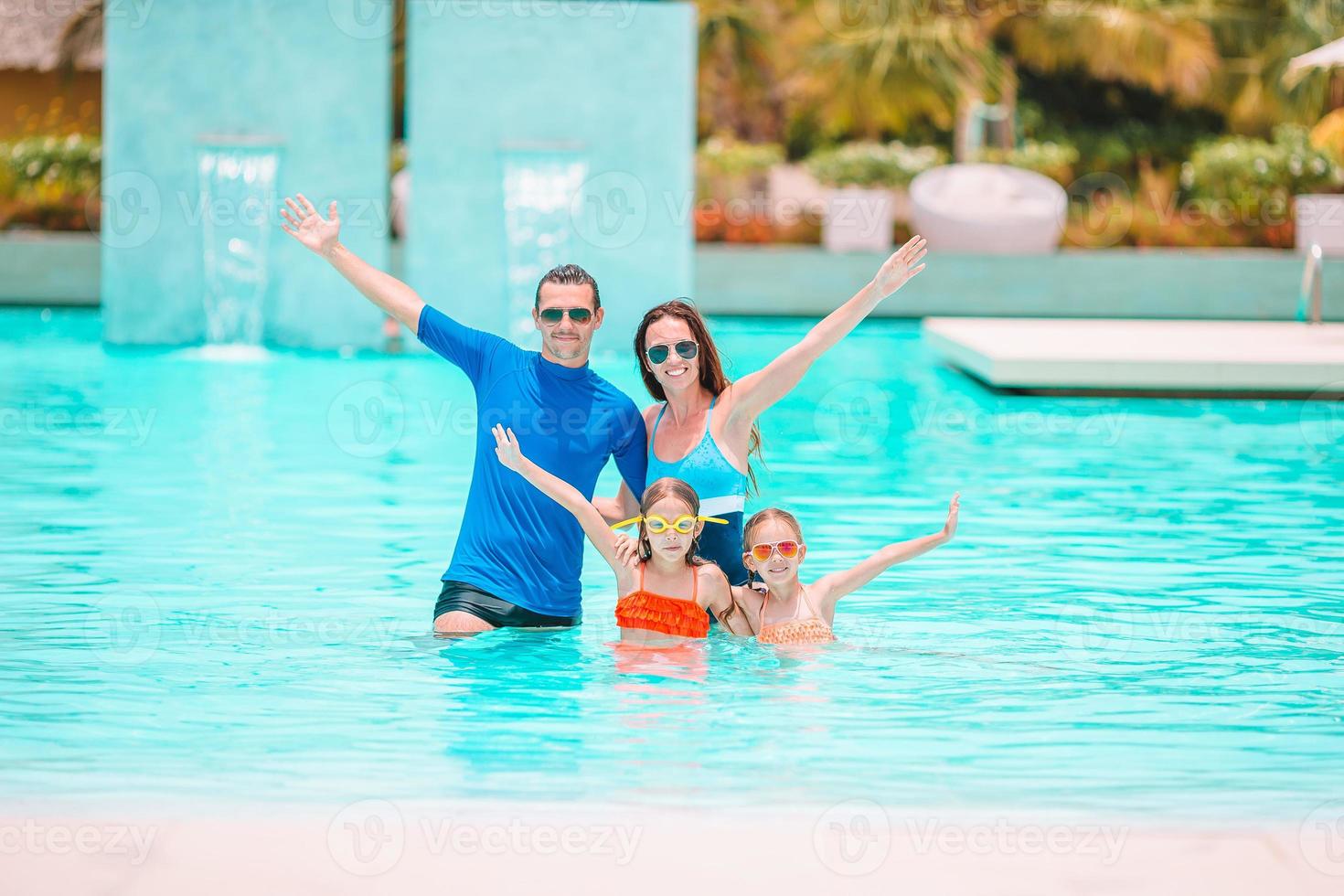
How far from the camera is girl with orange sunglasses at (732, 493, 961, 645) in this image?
236 inches

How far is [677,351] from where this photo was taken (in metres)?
5.92

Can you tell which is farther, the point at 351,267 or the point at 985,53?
the point at 985,53

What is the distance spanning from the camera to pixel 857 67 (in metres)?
30.9

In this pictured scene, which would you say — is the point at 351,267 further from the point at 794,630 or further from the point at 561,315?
the point at 794,630

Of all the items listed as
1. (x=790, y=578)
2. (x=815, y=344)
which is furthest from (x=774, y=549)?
(x=815, y=344)

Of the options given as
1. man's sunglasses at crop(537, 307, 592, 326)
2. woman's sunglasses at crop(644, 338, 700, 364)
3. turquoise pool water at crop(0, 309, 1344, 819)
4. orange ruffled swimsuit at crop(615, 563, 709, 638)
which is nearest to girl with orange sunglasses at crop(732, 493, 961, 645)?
turquoise pool water at crop(0, 309, 1344, 819)

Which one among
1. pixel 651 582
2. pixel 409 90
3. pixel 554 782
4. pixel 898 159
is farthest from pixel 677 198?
pixel 554 782

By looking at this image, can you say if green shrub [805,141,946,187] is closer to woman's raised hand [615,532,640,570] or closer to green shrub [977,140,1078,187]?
green shrub [977,140,1078,187]

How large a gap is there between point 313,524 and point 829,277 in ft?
47.2

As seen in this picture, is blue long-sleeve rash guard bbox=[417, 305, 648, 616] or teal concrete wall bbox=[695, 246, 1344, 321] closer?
blue long-sleeve rash guard bbox=[417, 305, 648, 616]

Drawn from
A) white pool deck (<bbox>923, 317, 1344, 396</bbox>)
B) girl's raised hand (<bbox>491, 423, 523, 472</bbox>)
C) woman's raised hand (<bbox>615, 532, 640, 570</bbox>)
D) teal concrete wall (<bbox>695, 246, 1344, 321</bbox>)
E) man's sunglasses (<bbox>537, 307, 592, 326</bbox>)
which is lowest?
woman's raised hand (<bbox>615, 532, 640, 570</bbox>)

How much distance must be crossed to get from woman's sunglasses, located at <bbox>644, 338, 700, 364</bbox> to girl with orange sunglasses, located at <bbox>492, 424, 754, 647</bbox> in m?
0.42

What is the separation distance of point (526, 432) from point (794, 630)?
1.23m

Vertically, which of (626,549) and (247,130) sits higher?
(247,130)
